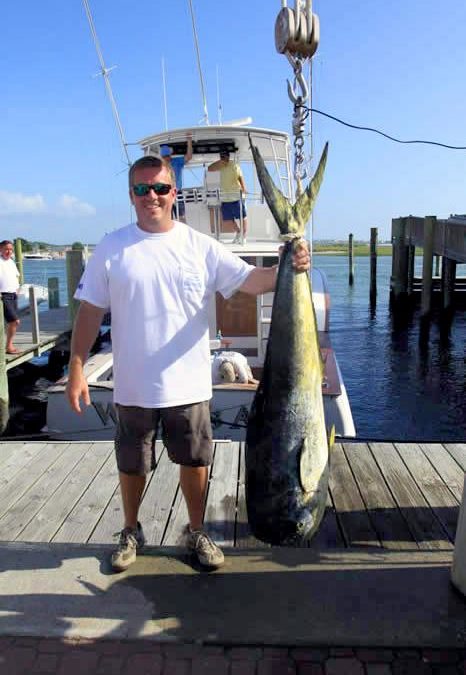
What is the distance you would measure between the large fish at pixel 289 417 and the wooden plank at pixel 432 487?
1.04 meters

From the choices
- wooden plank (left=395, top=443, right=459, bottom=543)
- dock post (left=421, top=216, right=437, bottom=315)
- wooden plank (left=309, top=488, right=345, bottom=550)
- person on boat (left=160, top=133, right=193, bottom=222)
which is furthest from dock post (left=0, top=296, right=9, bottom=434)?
dock post (left=421, top=216, right=437, bottom=315)

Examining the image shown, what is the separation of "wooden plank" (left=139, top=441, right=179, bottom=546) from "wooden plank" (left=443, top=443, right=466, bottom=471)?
173 cm

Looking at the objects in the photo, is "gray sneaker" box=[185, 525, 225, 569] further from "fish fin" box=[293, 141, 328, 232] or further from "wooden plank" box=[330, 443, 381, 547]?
"fish fin" box=[293, 141, 328, 232]

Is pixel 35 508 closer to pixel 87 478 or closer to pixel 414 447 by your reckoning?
pixel 87 478

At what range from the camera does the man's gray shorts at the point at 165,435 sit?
2211mm

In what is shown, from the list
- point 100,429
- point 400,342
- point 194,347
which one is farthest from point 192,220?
point 400,342

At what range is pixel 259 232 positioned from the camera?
9.38 m

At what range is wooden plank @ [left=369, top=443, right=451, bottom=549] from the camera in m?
2.60

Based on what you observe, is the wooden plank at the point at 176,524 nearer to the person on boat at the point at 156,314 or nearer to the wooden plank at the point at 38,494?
the person on boat at the point at 156,314

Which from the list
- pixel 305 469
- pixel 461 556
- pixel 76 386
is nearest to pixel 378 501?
pixel 461 556

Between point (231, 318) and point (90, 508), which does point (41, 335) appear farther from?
point (90, 508)

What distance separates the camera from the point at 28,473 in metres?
3.36

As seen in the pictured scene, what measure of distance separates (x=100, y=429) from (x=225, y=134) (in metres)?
4.60

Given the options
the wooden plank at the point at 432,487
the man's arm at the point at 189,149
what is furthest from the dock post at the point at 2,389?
the man's arm at the point at 189,149
